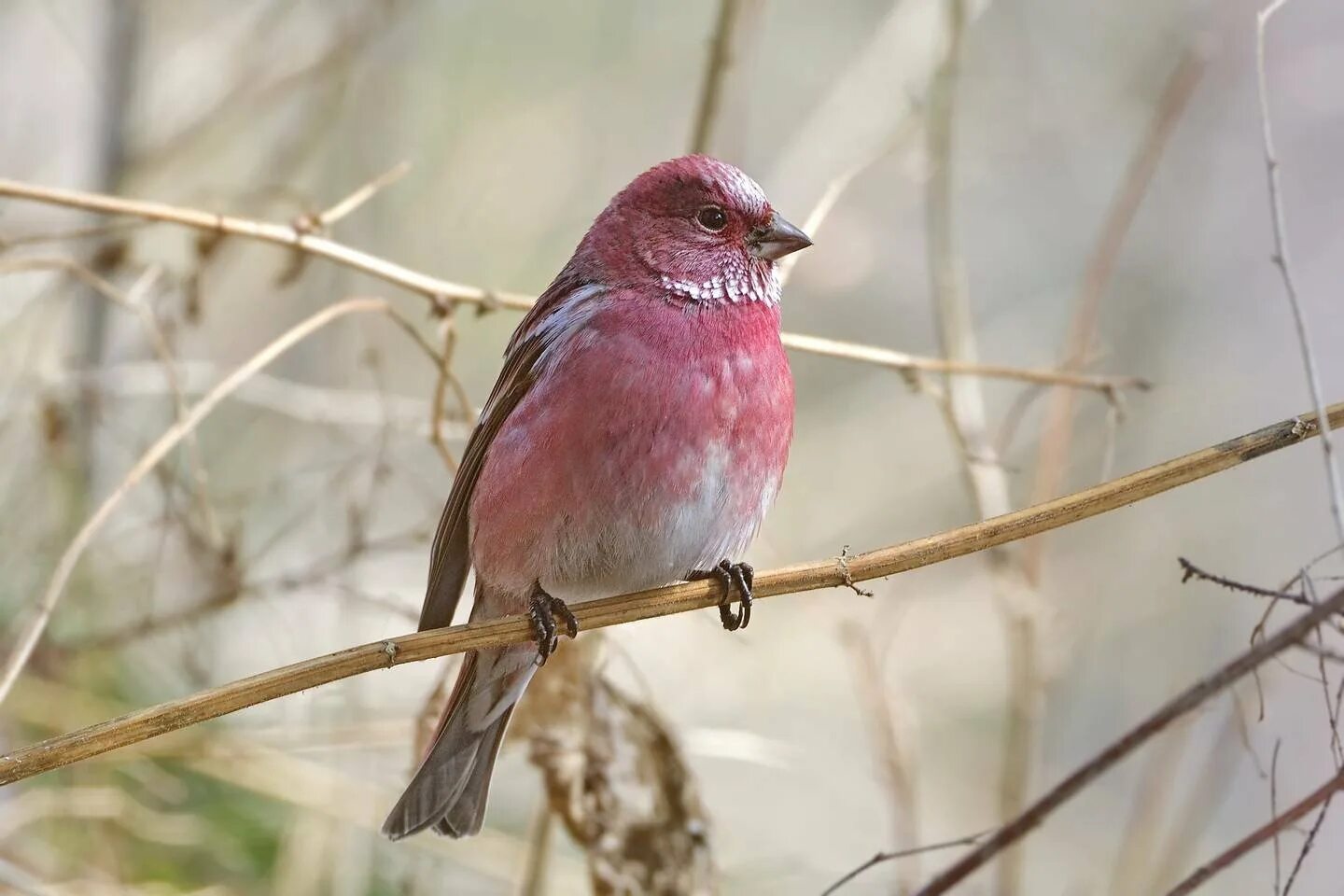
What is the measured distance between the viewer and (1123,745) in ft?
6.66

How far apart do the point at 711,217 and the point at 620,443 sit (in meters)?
0.68

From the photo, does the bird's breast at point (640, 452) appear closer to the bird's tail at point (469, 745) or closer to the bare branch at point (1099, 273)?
the bird's tail at point (469, 745)

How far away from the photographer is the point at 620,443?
299 cm

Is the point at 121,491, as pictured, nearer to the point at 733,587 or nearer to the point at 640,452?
the point at 640,452

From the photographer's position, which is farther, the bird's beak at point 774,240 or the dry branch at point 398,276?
the bird's beak at point 774,240

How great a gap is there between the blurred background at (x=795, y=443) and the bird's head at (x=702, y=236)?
0.72 ft

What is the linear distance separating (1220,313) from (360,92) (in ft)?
14.1

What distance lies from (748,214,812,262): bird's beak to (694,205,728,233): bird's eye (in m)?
0.07

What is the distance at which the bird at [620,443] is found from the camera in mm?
3014

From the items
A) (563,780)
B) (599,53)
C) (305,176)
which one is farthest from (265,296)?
(563,780)

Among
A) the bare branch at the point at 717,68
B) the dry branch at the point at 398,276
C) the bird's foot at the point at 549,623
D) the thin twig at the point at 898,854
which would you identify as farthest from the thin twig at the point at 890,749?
the bare branch at the point at 717,68

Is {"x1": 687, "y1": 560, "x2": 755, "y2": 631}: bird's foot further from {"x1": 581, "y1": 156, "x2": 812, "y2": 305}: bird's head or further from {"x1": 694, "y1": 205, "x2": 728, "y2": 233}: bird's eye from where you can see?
{"x1": 694, "y1": 205, "x2": 728, "y2": 233}: bird's eye

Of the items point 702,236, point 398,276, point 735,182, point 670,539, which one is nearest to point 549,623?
point 670,539

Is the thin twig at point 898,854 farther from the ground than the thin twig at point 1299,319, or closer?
closer
